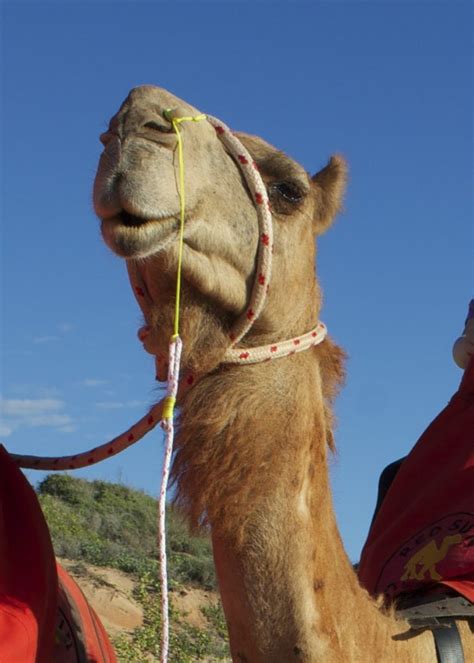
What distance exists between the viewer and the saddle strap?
11.9 feet

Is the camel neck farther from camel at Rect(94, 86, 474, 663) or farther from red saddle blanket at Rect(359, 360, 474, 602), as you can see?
red saddle blanket at Rect(359, 360, 474, 602)

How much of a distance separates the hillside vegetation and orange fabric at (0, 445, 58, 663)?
289 centimetres

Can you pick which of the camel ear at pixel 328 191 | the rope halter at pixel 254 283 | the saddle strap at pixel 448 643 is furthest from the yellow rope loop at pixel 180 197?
the saddle strap at pixel 448 643

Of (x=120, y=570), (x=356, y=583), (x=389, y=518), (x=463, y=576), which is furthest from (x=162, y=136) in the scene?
(x=120, y=570)

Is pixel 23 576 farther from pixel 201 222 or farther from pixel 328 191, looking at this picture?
pixel 328 191

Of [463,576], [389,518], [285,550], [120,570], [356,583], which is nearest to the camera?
[285,550]

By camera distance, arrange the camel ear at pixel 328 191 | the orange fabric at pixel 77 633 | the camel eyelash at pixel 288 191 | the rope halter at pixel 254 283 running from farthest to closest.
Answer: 1. the camel ear at pixel 328 191
2. the camel eyelash at pixel 288 191
3. the orange fabric at pixel 77 633
4. the rope halter at pixel 254 283

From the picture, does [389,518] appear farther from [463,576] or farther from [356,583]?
[356,583]

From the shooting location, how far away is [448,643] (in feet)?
12.0

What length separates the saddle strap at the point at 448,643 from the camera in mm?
3623

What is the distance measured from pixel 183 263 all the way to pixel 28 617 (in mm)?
983

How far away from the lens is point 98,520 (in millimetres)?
13719

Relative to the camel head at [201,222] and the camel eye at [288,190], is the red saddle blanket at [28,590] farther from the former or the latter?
the camel eye at [288,190]

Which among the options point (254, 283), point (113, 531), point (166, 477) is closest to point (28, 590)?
point (166, 477)
